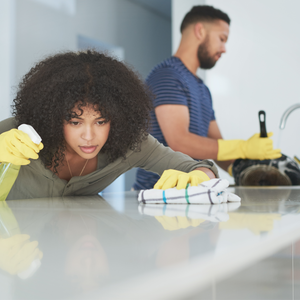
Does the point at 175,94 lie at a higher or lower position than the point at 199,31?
lower

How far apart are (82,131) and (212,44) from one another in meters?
1.32

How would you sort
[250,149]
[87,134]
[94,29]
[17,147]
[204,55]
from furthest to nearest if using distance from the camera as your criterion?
1. [94,29]
2. [204,55]
3. [250,149]
4. [87,134]
5. [17,147]

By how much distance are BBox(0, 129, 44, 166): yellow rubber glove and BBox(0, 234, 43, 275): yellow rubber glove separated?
1.42ft

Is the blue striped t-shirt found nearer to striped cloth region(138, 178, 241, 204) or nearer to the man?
the man

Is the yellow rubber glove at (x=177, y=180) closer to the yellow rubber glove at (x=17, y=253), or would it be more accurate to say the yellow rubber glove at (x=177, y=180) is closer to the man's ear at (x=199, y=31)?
the yellow rubber glove at (x=17, y=253)

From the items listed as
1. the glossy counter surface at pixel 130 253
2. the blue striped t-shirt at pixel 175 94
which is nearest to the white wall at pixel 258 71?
the blue striped t-shirt at pixel 175 94

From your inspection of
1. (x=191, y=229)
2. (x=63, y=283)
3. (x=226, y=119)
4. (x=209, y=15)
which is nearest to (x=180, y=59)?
(x=209, y=15)

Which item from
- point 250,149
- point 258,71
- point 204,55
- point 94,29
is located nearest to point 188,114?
point 250,149

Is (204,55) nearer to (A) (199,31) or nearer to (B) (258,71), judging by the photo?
(A) (199,31)

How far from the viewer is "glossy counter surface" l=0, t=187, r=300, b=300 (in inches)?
7.1

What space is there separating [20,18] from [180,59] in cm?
160

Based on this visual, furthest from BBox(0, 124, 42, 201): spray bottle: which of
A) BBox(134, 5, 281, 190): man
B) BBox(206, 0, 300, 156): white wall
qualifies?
BBox(206, 0, 300, 156): white wall

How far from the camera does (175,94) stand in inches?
60.1

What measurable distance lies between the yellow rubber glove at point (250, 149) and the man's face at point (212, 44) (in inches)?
23.5
